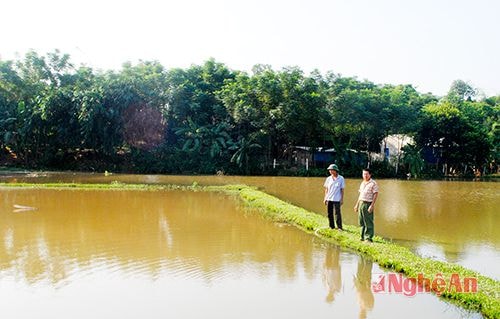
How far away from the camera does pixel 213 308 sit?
19.4 ft

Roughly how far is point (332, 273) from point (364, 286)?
2.47ft

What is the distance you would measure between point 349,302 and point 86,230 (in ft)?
22.4

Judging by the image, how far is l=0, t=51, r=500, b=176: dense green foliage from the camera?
107 feet

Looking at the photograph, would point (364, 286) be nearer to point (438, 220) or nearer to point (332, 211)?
point (332, 211)

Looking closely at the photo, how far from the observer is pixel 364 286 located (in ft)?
22.8

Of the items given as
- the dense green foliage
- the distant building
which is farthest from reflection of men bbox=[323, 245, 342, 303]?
the distant building

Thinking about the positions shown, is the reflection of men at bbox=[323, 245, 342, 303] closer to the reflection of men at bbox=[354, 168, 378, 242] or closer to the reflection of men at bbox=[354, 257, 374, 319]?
the reflection of men at bbox=[354, 257, 374, 319]

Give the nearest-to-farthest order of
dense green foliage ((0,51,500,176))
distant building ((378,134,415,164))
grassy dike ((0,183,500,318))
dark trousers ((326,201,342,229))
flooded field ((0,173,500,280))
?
grassy dike ((0,183,500,318)) < flooded field ((0,173,500,280)) < dark trousers ((326,201,342,229)) < dense green foliage ((0,51,500,176)) < distant building ((378,134,415,164))

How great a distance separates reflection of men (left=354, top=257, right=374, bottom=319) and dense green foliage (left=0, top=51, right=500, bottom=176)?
943 inches

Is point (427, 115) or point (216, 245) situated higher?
point (427, 115)

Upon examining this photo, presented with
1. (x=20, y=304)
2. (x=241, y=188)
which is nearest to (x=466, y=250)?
(x=20, y=304)

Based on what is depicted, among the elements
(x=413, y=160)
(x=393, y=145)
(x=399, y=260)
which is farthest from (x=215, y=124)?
(x=399, y=260)

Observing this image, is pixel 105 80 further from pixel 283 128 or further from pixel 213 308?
pixel 213 308

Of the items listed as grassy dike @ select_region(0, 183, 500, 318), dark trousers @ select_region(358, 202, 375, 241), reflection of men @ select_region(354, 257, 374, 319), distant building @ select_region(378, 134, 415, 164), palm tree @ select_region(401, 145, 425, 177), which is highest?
distant building @ select_region(378, 134, 415, 164)
